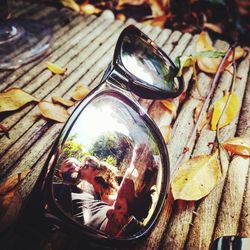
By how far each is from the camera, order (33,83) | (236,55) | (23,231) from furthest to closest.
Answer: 1. (236,55)
2. (33,83)
3. (23,231)

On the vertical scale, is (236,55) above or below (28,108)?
below

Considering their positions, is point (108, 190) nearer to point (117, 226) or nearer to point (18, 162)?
point (117, 226)

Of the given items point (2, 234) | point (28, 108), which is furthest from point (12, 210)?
point (28, 108)

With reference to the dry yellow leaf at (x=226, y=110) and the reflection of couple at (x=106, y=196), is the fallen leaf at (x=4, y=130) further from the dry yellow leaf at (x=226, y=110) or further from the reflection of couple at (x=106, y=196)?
the dry yellow leaf at (x=226, y=110)

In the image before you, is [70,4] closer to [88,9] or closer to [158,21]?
[88,9]

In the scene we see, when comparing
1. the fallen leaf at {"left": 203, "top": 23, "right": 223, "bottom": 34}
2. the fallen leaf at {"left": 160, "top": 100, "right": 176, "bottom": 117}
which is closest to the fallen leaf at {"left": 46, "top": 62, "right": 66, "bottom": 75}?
the fallen leaf at {"left": 160, "top": 100, "right": 176, "bottom": 117}

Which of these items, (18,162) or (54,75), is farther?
(54,75)

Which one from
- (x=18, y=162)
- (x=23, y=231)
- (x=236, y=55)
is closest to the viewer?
(x=23, y=231)
